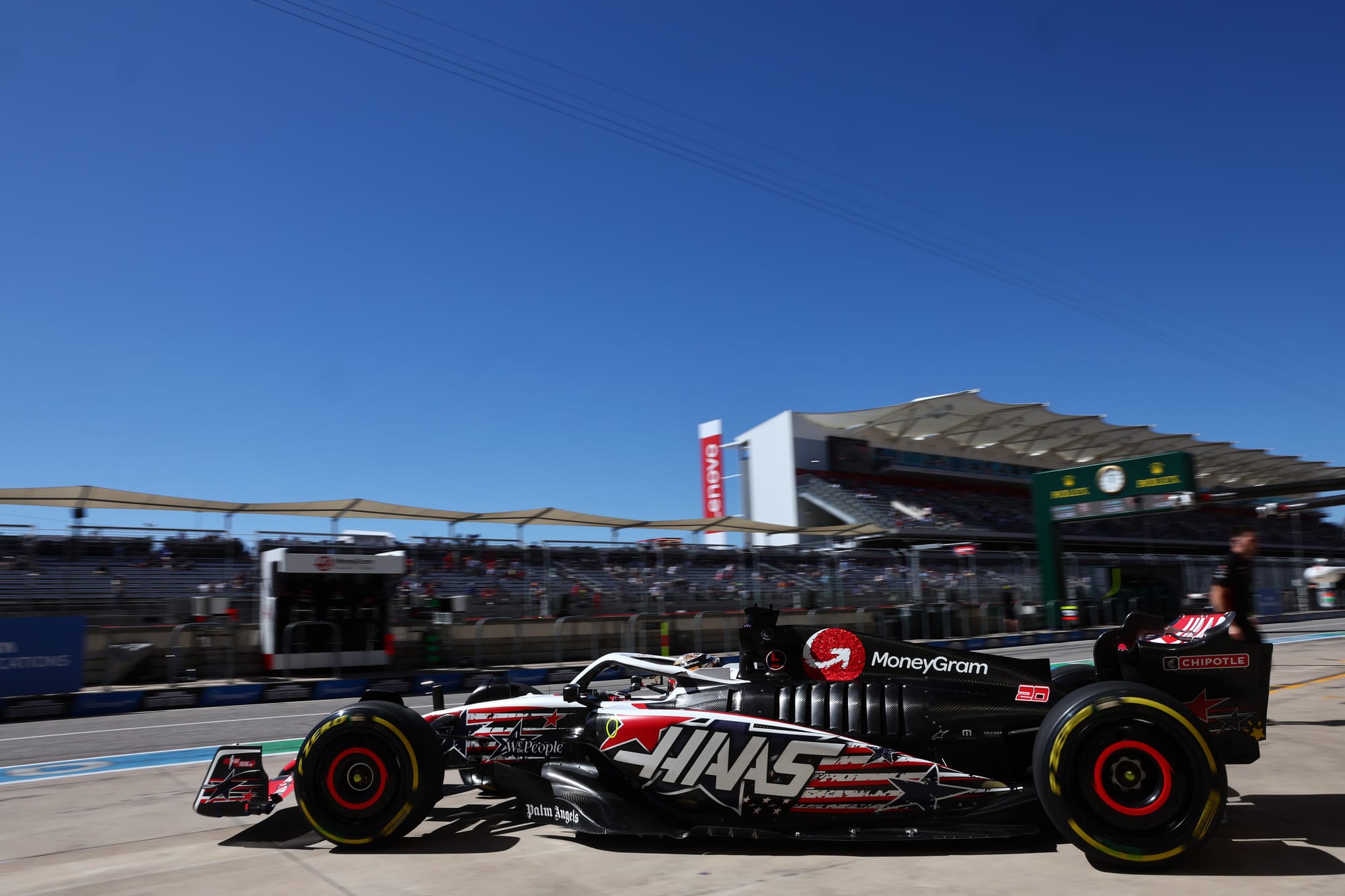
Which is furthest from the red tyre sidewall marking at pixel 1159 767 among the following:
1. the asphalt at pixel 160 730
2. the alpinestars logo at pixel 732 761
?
the asphalt at pixel 160 730

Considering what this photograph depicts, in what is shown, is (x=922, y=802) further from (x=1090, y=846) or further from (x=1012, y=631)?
(x=1012, y=631)

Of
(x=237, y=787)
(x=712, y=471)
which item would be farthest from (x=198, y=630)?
(x=712, y=471)

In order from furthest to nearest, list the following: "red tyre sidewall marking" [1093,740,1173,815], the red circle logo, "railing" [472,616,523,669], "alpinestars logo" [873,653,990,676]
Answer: "railing" [472,616,523,669], the red circle logo, "alpinestars logo" [873,653,990,676], "red tyre sidewall marking" [1093,740,1173,815]

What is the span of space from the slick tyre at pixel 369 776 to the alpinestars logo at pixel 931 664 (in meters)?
2.54

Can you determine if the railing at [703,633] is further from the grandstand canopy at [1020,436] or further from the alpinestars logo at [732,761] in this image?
the grandstand canopy at [1020,436]

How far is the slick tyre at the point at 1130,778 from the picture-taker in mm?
4121

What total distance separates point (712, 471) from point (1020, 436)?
58.8ft

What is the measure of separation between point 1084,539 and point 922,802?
57.0 metres

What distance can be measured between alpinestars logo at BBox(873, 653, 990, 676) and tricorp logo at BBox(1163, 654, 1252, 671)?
977 millimetres

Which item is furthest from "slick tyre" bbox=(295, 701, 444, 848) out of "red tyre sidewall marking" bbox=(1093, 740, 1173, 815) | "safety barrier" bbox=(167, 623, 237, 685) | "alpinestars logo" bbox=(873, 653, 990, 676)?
"safety barrier" bbox=(167, 623, 237, 685)

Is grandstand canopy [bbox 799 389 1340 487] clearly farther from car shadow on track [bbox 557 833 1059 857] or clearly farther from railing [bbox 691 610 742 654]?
car shadow on track [bbox 557 833 1059 857]

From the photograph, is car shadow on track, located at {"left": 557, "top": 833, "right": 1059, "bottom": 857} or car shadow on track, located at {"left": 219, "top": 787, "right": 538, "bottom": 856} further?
car shadow on track, located at {"left": 219, "top": 787, "right": 538, "bottom": 856}

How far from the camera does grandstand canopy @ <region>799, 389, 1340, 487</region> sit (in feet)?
156

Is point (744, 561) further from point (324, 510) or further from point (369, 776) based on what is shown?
point (369, 776)
